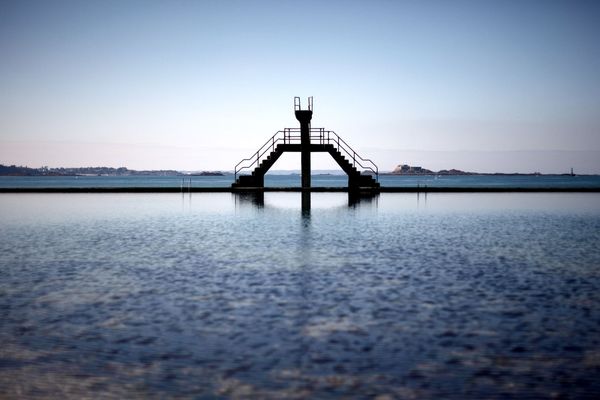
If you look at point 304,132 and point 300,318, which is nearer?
point 300,318

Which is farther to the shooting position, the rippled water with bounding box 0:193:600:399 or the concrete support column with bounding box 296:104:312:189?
the concrete support column with bounding box 296:104:312:189

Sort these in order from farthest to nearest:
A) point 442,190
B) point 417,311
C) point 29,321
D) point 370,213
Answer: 1. point 442,190
2. point 370,213
3. point 417,311
4. point 29,321

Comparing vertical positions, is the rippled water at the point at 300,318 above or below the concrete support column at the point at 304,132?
below

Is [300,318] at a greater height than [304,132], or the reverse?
[304,132]

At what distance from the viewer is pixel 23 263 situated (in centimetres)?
1488

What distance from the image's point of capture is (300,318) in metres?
9.05

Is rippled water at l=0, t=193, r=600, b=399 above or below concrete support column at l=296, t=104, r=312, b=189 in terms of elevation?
below

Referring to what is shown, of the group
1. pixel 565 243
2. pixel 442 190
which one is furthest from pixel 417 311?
pixel 442 190

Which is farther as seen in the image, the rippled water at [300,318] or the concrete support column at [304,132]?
the concrete support column at [304,132]

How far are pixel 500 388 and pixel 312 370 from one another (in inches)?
86.4

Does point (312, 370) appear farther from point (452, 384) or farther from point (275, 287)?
point (275, 287)

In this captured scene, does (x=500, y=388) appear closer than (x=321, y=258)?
Yes

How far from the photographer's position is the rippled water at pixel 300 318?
6.27 meters

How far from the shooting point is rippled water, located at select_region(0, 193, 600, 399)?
20.6ft
